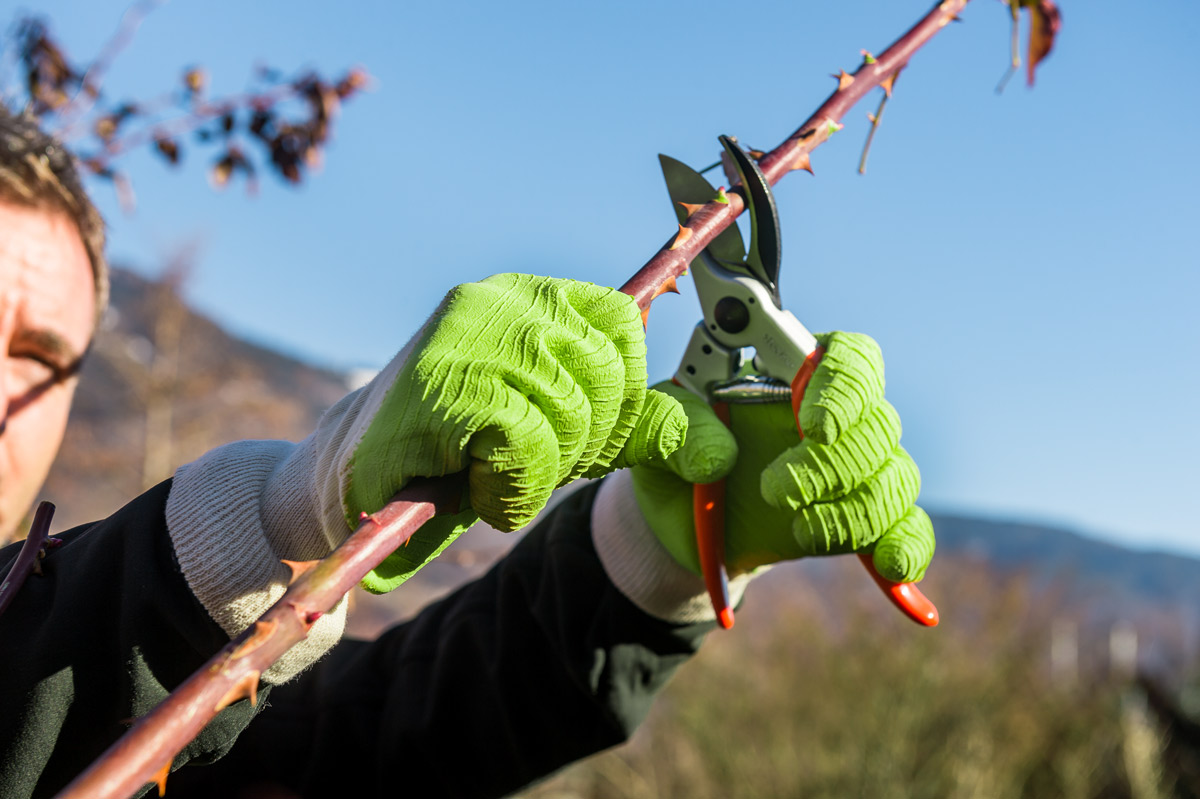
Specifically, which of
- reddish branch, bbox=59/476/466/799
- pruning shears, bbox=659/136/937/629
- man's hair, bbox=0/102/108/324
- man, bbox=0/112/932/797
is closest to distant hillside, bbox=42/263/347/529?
man's hair, bbox=0/102/108/324

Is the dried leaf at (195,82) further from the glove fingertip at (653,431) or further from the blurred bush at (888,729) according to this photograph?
the blurred bush at (888,729)

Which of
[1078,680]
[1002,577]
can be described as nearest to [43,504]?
[1078,680]

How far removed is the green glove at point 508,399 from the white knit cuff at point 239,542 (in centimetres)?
23

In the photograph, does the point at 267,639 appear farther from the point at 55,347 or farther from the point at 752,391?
the point at 55,347

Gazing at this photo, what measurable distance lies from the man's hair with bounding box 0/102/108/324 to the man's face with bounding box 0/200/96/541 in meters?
0.03

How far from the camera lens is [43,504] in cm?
125

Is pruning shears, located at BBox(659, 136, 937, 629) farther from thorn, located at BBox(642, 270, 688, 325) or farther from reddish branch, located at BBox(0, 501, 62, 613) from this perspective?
reddish branch, located at BBox(0, 501, 62, 613)

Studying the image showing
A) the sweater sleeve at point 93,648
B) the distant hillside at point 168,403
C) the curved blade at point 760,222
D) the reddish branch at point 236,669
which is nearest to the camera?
the reddish branch at point 236,669

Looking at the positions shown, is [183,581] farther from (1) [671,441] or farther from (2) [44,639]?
(1) [671,441]

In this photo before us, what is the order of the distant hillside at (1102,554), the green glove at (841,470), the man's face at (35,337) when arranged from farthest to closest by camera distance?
1. the distant hillside at (1102,554)
2. the man's face at (35,337)
3. the green glove at (841,470)

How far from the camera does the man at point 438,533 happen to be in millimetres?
1062

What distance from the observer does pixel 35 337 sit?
5.85 ft

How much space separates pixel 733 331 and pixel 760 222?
22 cm

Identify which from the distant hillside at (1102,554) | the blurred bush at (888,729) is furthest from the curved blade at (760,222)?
the distant hillside at (1102,554)
